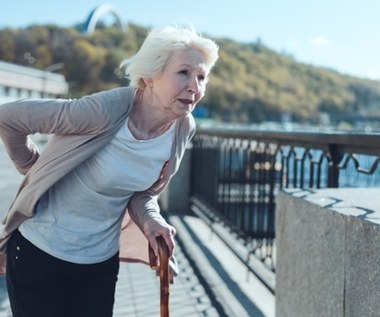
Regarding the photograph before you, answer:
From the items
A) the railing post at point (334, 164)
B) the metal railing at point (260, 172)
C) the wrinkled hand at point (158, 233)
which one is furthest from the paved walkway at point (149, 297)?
the wrinkled hand at point (158, 233)

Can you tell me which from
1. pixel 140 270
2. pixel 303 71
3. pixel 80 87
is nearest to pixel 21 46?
pixel 80 87

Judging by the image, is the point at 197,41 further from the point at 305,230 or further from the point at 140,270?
the point at 140,270

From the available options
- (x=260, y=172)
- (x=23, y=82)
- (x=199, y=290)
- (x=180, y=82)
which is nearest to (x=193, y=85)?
(x=180, y=82)

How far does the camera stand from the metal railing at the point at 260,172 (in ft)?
11.6

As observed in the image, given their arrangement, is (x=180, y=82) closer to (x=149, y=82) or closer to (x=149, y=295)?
(x=149, y=82)

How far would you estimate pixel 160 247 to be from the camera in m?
2.00

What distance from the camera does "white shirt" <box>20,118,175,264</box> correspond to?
2039mm

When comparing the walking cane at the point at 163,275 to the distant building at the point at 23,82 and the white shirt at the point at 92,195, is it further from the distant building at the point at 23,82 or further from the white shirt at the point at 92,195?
the distant building at the point at 23,82

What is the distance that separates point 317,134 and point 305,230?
87 cm

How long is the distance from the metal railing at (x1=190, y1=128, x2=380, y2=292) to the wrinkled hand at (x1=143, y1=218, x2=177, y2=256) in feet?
4.31

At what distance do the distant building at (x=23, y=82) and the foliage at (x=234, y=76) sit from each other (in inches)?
1317

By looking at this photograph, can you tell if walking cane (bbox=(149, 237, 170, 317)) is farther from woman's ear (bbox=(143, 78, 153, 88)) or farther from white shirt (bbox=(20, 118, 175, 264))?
woman's ear (bbox=(143, 78, 153, 88))

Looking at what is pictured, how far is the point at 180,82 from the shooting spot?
2.02 metres

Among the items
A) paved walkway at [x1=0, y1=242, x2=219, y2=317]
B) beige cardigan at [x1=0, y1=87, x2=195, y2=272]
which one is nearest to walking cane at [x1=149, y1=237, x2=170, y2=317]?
beige cardigan at [x1=0, y1=87, x2=195, y2=272]
